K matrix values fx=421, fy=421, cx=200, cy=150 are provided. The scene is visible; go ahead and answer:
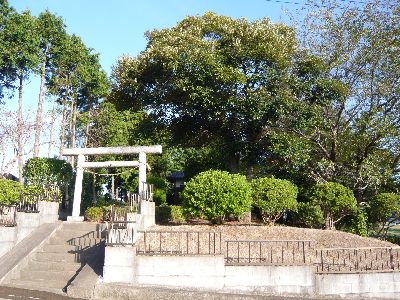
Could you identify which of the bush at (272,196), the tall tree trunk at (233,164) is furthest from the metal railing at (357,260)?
the tall tree trunk at (233,164)

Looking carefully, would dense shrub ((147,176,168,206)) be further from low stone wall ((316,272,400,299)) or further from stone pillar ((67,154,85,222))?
low stone wall ((316,272,400,299))

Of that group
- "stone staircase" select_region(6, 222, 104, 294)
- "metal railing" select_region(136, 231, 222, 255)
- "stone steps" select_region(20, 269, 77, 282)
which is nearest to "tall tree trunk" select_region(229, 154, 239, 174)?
"metal railing" select_region(136, 231, 222, 255)

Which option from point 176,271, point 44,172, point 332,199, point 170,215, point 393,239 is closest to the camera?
point 176,271

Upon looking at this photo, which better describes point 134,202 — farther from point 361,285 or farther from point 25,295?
point 361,285

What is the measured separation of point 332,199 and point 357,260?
4234mm

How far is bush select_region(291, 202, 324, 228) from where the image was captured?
55.5 feet

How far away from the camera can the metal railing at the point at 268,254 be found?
35.7 feet

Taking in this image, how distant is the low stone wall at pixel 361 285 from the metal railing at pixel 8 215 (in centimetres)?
→ 949

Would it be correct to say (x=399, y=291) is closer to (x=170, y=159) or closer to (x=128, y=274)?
(x=128, y=274)

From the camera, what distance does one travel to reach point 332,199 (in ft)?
53.3

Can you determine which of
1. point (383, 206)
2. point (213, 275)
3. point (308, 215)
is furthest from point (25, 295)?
point (383, 206)

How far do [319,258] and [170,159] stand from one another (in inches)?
923

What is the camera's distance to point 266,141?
1767cm

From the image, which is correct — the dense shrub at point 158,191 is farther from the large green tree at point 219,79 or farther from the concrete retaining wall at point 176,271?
the concrete retaining wall at point 176,271
